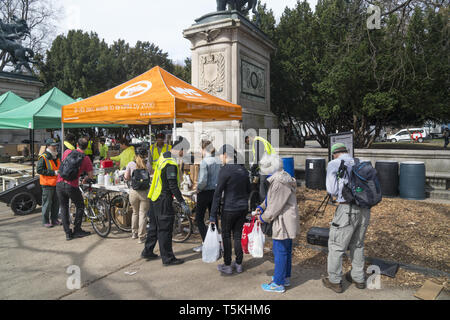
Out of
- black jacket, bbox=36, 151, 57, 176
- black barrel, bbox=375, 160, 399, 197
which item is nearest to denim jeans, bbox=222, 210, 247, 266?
black jacket, bbox=36, 151, 57, 176

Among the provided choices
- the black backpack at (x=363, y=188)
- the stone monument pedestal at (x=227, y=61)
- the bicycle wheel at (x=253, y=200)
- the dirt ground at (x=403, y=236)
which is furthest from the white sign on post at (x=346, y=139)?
the black backpack at (x=363, y=188)

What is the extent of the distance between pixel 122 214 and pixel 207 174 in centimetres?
255

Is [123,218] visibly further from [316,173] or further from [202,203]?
[316,173]

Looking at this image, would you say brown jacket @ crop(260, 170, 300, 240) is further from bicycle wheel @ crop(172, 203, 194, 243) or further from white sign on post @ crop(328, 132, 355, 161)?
white sign on post @ crop(328, 132, 355, 161)

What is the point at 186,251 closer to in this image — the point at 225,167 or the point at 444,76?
the point at 225,167

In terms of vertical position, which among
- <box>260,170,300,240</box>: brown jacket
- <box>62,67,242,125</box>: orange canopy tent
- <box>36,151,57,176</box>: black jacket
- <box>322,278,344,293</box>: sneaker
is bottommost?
<box>322,278,344,293</box>: sneaker

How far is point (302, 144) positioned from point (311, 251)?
17.0m

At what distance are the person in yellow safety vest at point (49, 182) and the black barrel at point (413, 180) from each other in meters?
8.54

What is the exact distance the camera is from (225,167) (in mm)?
4250

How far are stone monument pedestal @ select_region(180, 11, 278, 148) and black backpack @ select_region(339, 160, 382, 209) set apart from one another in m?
6.27

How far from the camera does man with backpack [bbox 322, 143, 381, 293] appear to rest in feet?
11.8

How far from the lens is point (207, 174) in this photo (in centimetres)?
493

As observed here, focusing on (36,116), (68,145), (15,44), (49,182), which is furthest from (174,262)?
(15,44)

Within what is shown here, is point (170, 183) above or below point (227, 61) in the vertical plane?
below
